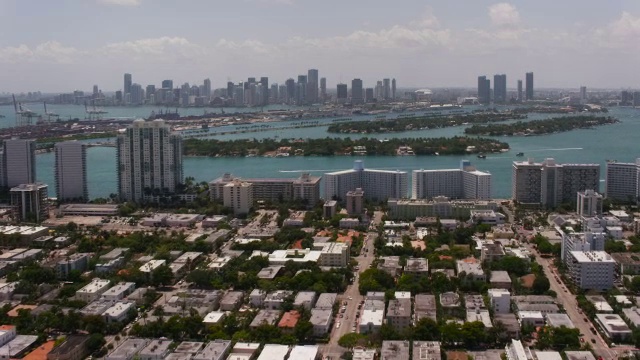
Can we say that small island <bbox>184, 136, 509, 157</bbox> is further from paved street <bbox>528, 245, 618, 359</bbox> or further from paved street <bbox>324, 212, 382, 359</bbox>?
paved street <bbox>528, 245, 618, 359</bbox>

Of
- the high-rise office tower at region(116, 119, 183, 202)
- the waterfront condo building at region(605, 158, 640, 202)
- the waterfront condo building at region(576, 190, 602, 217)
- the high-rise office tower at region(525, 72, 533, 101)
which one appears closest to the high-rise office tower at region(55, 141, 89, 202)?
the high-rise office tower at region(116, 119, 183, 202)

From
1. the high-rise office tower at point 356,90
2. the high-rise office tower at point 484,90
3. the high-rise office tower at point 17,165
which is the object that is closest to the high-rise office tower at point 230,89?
the high-rise office tower at point 356,90

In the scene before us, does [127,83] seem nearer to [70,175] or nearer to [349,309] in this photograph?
[70,175]

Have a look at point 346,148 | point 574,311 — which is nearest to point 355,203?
point 574,311

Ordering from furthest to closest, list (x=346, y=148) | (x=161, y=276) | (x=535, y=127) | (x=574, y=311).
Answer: (x=535, y=127), (x=346, y=148), (x=161, y=276), (x=574, y=311)

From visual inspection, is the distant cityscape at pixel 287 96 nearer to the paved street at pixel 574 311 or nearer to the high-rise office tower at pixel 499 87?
the high-rise office tower at pixel 499 87

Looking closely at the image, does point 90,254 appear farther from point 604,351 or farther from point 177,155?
point 604,351
